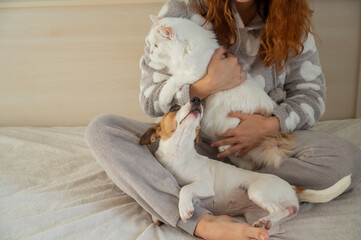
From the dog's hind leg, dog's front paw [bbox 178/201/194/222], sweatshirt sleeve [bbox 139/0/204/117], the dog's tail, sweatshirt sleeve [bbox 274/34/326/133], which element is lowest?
the dog's tail

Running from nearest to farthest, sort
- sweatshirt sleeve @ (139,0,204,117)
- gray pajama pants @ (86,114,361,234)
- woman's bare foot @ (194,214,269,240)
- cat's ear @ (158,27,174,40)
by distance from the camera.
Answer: woman's bare foot @ (194,214,269,240)
gray pajama pants @ (86,114,361,234)
cat's ear @ (158,27,174,40)
sweatshirt sleeve @ (139,0,204,117)

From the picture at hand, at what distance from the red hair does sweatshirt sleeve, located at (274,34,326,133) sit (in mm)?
51

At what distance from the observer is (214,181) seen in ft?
4.09

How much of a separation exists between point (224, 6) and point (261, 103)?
382mm

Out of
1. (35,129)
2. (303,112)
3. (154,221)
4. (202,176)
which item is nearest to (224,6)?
(303,112)

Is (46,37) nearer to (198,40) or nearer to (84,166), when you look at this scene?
(84,166)

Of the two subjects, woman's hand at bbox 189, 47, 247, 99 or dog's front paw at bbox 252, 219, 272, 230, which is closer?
dog's front paw at bbox 252, 219, 272, 230

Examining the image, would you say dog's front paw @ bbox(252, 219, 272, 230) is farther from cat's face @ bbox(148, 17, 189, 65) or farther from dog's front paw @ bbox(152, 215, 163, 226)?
cat's face @ bbox(148, 17, 189, 65)

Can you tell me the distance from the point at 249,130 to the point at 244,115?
6 centimetres

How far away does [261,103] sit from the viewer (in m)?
1.38

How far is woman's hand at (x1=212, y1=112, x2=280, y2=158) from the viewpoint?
4.42 ft

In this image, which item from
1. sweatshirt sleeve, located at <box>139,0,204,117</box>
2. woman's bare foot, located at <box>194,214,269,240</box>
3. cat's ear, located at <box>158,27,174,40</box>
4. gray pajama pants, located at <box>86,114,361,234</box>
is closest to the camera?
woman's bare foot, located at <box>194,214,269,240</box>

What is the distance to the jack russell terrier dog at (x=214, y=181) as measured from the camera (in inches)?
46.0

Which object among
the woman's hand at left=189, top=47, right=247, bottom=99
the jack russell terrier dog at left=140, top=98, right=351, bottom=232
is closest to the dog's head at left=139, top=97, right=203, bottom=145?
the jack russell terrier dog at left=140, top=98, right=351, bottom=232
